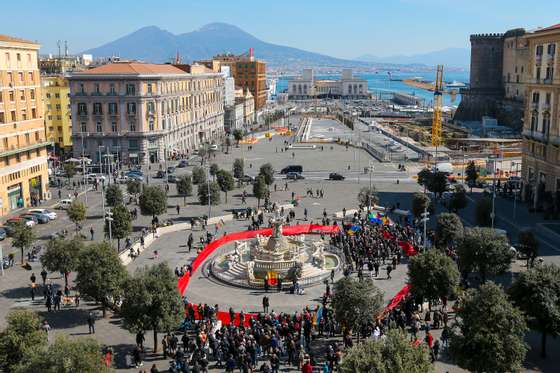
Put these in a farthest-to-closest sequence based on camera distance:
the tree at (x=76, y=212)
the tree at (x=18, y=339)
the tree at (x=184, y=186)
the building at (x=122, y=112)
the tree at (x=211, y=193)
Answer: the building at (x=122, y=112)
the tree at (x=184, y=186)
the tree at (x=211, y=193)
the tree at (x=76, y=212)
the tree at (x=18, y=339)

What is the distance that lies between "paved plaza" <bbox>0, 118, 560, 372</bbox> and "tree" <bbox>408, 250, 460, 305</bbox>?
3.64 meters

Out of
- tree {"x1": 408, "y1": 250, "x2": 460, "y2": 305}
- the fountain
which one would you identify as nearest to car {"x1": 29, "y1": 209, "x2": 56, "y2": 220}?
the fountain

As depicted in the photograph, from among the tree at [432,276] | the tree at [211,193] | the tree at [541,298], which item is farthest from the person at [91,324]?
the tree at [211,193]

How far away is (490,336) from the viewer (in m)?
18.3

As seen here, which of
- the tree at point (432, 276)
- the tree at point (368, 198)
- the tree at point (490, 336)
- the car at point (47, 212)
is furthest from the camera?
the car at point (47, 212)

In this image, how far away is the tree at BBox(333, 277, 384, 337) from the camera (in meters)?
21.7

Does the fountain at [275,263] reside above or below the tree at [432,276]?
below

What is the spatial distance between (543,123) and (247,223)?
2688 centimetres

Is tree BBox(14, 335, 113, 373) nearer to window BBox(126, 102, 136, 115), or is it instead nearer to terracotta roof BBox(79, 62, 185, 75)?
window BBox(126, 102, 136, 115)

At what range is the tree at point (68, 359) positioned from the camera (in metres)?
15.2

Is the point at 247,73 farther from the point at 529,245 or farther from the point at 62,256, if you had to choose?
the point at 62,256

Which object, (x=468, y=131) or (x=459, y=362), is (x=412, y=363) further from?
(x=468, y=131)

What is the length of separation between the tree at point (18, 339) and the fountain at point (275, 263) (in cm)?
1326

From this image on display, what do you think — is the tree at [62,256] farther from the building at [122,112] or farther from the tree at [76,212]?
the building at [122,112]
